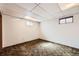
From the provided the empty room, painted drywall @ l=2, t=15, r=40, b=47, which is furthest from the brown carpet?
painted drywall @ l=2, t=15, r=40, b=47

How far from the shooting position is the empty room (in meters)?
1.73

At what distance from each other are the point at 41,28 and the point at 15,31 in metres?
1.20

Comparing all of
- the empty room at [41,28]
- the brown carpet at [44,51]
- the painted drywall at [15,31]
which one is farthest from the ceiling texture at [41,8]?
the brown carpet at [44,51]

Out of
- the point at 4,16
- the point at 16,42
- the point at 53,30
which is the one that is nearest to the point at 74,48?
the point at 53,30

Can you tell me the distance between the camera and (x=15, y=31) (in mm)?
3045

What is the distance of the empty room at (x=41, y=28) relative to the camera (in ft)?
5.69

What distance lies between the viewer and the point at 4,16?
99.4 inches

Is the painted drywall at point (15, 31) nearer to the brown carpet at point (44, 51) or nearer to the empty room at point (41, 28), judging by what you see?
the empty room at point (41, 28)

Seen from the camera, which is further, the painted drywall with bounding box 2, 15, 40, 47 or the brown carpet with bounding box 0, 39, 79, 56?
the painted drywall with bounding box 2, 15, 40, 47

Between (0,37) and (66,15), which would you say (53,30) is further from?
(0,37)

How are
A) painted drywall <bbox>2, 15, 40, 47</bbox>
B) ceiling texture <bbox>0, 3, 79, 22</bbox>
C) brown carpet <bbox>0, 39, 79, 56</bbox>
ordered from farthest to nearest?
painted drywall <bbox>2, 15, 40, 47</bbox> → brown carpet <bbox>0, 39, 79, 56</bbox> → ceiling texture <bbox>0, 3, 79, 22</bbox>

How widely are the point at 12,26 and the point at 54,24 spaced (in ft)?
6.08

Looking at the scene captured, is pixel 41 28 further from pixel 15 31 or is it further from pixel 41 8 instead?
pixel 41 8

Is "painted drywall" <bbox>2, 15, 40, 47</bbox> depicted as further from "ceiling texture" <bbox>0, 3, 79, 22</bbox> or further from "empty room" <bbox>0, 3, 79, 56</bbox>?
"ceiling texture" <bbox>0, 3, 79, 22</bbox>
